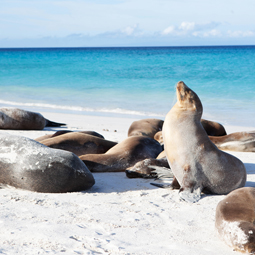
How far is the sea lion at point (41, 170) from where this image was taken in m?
3.81

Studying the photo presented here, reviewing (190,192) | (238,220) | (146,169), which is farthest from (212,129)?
(238,220)

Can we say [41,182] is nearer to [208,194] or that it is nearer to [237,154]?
[208,194]

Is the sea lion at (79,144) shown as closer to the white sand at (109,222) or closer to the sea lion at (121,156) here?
the sea lion at (121,156)

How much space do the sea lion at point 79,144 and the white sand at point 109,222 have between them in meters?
1.06

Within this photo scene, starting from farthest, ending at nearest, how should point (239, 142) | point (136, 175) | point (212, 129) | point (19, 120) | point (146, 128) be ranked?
point (19, 120), point (212, 129), point (146, 128), point (239, 142), point (136, 175)

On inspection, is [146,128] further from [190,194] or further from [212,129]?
[190,194]

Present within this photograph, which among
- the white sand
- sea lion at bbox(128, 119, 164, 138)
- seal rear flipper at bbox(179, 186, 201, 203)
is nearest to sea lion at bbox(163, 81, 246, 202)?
seal rear flipper at bbox(179, 186, 201, 203)

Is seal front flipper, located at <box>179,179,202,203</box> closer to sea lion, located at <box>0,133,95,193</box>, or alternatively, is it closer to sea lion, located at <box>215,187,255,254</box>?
sea lion, located at <box>215,187,255,254</box>

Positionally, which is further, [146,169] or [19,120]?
[19,120]

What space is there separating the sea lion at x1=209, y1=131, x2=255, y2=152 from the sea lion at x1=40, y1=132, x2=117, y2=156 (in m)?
2.28

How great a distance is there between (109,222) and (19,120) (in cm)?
571

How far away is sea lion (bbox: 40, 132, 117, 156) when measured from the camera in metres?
5.29

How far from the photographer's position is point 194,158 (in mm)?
3990

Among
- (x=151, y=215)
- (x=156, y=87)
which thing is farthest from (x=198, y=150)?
(x=156, y=87)
